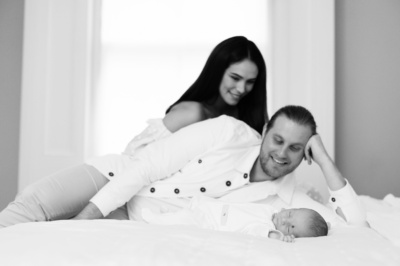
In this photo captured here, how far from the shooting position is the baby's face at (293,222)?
5.26ft

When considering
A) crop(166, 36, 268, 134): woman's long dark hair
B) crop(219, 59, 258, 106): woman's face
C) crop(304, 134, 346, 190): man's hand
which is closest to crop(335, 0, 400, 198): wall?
crop(166, 36, 268, 134): woman's long dark hair

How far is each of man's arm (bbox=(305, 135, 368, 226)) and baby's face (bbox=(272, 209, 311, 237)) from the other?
29 centimetres

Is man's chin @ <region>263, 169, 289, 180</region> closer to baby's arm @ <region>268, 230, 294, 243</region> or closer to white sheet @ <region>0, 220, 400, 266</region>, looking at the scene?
baby's arm @ <region>268, 230, 294, 243</region>

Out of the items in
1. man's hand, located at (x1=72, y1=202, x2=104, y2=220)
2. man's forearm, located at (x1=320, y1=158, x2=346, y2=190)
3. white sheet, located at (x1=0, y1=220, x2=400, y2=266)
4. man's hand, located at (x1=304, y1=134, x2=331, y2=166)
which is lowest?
man's hand, located at (x1=72, y1=202, x2=104, y2=220)

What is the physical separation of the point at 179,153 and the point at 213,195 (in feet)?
0.72

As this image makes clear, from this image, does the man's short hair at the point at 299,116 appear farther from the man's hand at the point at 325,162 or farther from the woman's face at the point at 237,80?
the woman's face at the point at 237,80

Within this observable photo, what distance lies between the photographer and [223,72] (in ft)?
8.38

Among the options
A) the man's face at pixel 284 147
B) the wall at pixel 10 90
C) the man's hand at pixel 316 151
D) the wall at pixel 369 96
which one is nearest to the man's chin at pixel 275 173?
the man's face at pixel 284 147

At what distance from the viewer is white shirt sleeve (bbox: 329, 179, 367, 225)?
6.04 ft

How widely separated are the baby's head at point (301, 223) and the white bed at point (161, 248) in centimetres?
23

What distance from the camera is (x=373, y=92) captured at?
3354 mm

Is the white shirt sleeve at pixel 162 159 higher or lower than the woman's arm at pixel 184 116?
lower

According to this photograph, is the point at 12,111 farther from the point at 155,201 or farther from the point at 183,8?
the point at 155,201

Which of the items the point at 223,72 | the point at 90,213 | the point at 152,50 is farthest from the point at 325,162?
the point at 152,50
